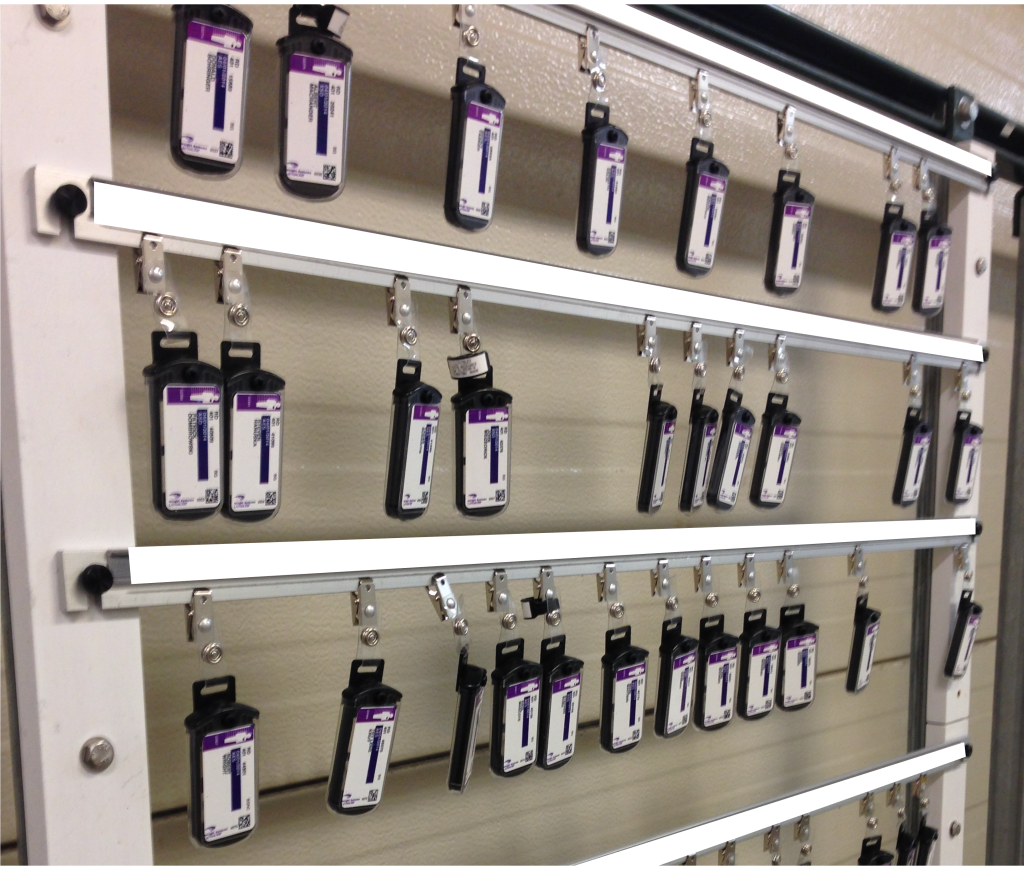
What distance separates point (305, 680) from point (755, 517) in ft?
2.84

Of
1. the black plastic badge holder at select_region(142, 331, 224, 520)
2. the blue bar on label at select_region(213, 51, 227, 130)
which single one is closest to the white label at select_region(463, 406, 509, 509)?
the black plastic badge holder at select_region(142, 331, 224, 520)

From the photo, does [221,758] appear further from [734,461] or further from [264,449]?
[734,461]

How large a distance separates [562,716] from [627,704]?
114 millimetres

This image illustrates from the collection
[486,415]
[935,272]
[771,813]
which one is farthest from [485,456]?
[935,272]

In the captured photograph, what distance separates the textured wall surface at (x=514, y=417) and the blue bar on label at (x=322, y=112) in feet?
0.82

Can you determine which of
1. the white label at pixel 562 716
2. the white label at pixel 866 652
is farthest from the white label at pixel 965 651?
the white label at pixel 562 716

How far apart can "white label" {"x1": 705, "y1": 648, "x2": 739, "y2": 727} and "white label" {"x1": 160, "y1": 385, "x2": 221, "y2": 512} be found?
73 cm

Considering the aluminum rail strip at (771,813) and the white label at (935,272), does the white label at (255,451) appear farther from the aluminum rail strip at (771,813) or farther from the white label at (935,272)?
the white label at (935,272)

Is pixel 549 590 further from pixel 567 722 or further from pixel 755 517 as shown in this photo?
pixel 755 517

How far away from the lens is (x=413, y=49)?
3.29 ft

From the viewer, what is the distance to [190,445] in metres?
0.64

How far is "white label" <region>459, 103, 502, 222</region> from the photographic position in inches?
30.3

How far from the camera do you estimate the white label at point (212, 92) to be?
0.64 m

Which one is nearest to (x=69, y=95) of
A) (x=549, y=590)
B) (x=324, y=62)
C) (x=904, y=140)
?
(x=324, y=62)
